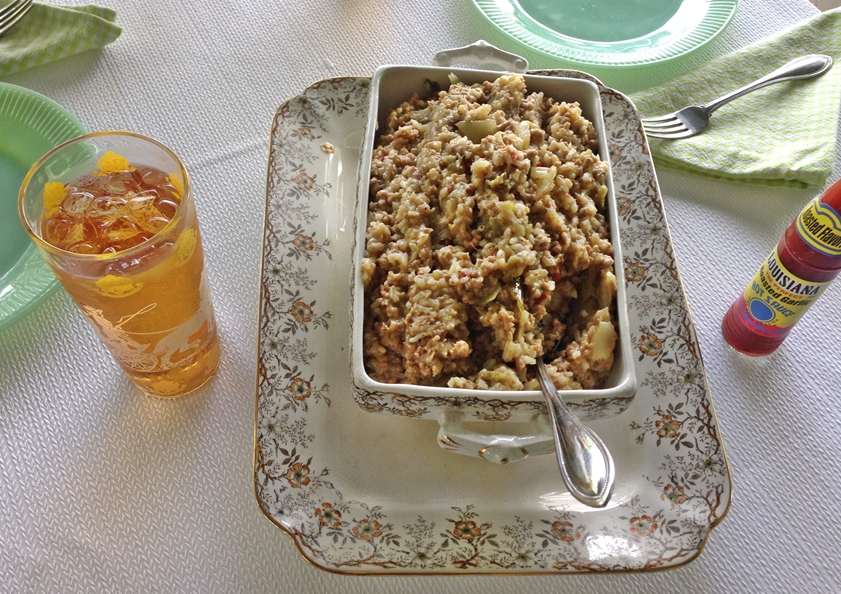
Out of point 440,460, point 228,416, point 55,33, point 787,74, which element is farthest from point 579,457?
point 55,33

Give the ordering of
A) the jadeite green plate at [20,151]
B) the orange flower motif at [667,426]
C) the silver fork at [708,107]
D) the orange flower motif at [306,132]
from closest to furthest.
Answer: the orange flower motif at [667,426] < the jadeite green plate at [20,151] < the orange flower motif at [306,132] < the silver fork at [708,107]

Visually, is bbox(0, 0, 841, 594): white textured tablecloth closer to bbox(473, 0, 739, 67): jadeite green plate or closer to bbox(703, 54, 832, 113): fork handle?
bbox(473, 0, 739, 67): jadeite green plate

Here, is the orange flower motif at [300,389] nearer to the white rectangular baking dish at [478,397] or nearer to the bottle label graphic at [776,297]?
the white rectangular baking dish at [478,397]

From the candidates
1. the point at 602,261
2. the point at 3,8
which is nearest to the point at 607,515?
the point at 602,261

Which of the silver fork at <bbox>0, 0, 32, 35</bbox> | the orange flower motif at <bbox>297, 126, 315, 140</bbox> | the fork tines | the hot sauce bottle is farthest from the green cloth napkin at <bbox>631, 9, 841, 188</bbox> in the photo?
the silver fork at <bbox>0, 0, 32, 35</bbox>

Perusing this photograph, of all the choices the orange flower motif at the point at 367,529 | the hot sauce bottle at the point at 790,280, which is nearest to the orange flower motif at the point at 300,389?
the orange flower motif at the point at 367,529
